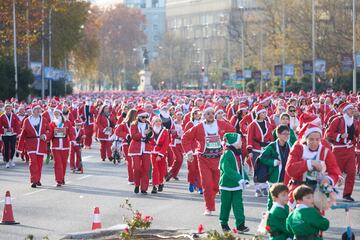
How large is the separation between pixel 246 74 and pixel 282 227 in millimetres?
72949

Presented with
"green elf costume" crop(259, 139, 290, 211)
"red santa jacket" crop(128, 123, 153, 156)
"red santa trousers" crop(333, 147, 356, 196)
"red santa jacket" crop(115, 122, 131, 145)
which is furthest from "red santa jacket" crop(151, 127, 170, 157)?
"green elf costume" crop(259, 139, 290, 211)

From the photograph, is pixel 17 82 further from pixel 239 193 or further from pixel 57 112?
pixel 239 193

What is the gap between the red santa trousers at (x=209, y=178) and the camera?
690 inches

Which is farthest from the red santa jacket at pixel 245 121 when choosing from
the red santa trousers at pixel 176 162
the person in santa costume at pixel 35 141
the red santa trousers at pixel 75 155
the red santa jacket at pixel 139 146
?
the red santa jacket at pixel 139 146

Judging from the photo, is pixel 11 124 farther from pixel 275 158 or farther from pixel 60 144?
pixel 275 158

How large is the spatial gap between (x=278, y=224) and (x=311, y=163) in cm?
149

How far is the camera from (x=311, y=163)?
1297 centimetres

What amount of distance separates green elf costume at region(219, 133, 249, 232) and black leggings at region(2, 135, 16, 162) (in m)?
14.8

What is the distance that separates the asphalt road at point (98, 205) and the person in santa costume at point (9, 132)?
288 centimetres

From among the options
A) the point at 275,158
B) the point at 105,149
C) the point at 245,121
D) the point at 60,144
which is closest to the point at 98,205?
the point at 60,144

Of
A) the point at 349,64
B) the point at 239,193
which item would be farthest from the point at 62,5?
the point at 239,193

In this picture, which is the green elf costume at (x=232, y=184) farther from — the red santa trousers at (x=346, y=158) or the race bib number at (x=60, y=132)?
the race bib number at (x=60, y=132)

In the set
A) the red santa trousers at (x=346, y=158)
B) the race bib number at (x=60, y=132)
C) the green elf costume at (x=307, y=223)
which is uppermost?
the race bib number at (x=60, y=132)

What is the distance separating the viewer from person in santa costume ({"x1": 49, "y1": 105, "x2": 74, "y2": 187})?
23578 mm
